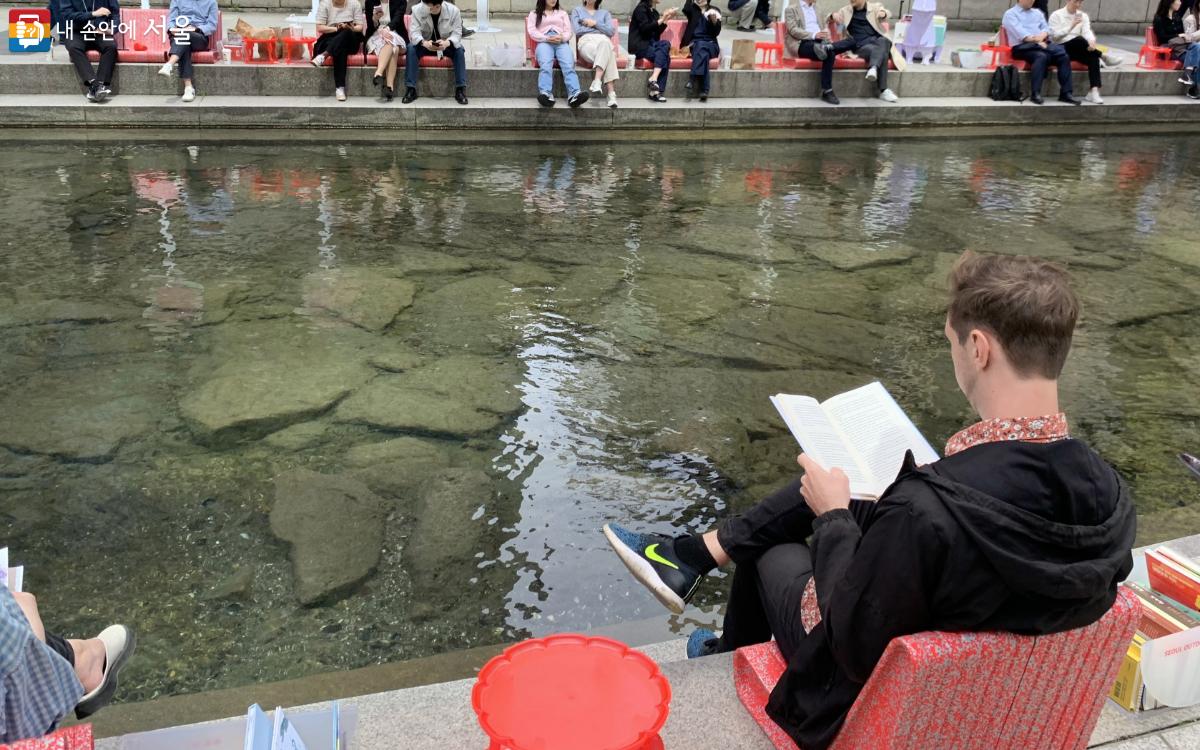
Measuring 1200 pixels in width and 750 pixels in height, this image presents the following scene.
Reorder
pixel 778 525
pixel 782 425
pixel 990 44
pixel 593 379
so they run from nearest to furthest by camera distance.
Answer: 1. pixel 778 525
2. pixel 782 425
3. pixel 593 379
4. pixel 990 44

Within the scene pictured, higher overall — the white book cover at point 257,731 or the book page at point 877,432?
the book page at point 877,432

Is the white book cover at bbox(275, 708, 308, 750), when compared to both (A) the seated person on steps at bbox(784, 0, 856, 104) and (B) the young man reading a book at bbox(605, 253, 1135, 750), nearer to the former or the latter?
(B) the young man reading a book at bbox(605, 253, 1135, 750)

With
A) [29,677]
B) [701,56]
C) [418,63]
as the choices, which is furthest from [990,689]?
[701,56]

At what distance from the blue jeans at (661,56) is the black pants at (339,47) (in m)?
3.35

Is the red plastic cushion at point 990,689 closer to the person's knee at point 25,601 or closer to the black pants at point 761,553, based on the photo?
the black pants at point 761,553

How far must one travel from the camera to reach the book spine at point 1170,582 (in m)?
2.83

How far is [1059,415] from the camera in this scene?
204cm

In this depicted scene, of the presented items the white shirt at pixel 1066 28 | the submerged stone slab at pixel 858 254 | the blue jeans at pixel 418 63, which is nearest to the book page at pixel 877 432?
the submerged stone slab at pixel 858 254

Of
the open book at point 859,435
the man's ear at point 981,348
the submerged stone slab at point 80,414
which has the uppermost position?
the man's ear at point 981,348

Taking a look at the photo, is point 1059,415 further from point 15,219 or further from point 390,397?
point 15,219

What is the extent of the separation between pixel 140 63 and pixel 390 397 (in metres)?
8.03

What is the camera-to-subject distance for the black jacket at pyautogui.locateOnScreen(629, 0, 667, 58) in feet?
40.4

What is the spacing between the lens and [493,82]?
1209 centimetres

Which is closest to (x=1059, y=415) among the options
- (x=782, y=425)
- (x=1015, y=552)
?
(x=1015, y=552)
